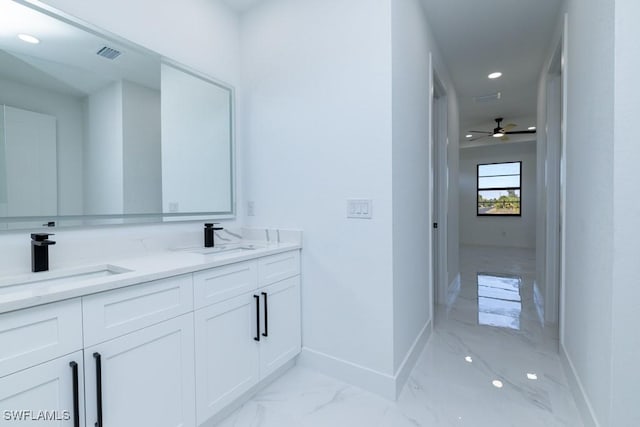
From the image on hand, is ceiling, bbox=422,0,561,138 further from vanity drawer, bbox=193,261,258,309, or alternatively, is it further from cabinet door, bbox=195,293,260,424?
cabinet door, bbox=195,293,260,424

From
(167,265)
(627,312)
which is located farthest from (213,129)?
(627,312)

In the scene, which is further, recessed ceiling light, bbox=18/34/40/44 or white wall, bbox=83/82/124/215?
white wall, bbox=83/82/124/215

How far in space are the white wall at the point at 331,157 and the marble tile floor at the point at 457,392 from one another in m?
0.21

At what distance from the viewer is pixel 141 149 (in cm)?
181

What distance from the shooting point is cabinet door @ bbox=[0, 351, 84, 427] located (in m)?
0.88

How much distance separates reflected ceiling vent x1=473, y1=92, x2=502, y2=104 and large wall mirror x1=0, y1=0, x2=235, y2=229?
3.87 metres

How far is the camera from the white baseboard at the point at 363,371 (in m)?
1.76

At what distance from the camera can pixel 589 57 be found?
5.03 feet

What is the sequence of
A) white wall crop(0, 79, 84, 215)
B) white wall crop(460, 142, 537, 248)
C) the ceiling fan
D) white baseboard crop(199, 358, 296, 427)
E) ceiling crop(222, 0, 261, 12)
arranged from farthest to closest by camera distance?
white wall crop(460, 142, 537, 248), the ceiling fan, ceiling crop(222, 0, 261, 12), white baseboard crop(199, 358, 296, 427), white wall crop(0, 79, 84, 215)

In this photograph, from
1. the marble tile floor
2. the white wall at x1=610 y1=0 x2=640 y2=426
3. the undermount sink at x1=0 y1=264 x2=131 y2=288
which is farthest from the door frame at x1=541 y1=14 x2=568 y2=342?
the undermount sink at x1=0 y1=264 x2=131 y2=288

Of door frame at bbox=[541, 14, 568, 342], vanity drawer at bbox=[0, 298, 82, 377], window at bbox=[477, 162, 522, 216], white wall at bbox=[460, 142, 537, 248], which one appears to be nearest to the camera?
vanity drawer at bbox=[0, 298, 82, 377]

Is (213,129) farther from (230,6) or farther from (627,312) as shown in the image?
(627,312)

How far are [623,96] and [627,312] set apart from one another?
34.3 inches

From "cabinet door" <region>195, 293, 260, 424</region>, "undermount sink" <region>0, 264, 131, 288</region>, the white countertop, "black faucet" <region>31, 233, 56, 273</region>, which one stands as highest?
"black faucet" <region>31, 233, 56, 273</region>
